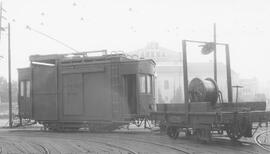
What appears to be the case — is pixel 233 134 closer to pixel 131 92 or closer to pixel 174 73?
pixel 131 92

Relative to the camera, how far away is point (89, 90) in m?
17.0

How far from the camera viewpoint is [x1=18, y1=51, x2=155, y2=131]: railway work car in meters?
16.3

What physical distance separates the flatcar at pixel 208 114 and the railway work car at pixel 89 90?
2934 mm

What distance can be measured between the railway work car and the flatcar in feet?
9.62

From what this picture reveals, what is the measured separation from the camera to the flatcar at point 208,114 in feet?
36.5

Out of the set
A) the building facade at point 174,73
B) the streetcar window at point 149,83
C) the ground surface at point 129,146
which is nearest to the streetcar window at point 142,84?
the streetcar window at point 149,83

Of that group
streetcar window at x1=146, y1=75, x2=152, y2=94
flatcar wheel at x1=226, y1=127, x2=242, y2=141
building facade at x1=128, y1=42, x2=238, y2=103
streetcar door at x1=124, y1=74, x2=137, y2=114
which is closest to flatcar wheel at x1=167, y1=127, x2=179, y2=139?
flatcar wheel at x1=226, y1=127, x2=242, y2=141

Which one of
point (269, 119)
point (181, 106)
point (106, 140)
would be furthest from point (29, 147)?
point (269, 119)

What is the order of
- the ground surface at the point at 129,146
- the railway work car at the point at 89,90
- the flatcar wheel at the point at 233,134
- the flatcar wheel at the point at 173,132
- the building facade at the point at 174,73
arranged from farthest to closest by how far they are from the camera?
the building facade at the point at 174,73, the railway work car at the point at 89,90, the flatcar wheel at the point at 173,132, the flatcar wheel at the point at 233,134, the ground surface at the point at 129,146

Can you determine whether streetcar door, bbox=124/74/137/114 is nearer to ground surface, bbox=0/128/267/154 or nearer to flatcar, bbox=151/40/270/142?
flatcar, bbox=151/40/270/142

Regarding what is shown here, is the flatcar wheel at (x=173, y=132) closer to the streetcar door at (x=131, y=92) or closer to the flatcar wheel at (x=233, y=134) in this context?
the flatcar wheel at (x=233, y=134)

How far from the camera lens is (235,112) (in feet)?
35.9

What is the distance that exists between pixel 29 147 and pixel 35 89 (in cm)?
689

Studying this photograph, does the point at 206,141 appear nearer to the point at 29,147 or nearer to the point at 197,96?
the point at 197,96
